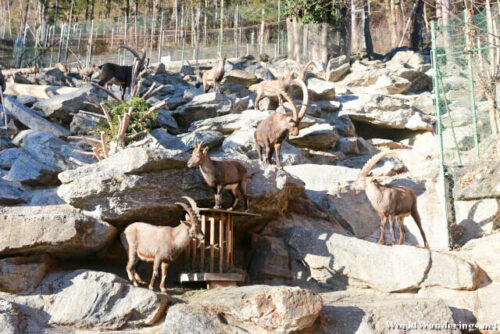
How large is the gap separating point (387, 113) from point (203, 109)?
531cm

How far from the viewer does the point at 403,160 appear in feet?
47.3

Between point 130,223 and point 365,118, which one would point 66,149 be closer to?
point 130,223

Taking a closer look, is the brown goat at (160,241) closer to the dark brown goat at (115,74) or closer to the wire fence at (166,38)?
the dark brown goat at (115,74)

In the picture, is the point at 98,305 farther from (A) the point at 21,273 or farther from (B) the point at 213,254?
(B) the point at 213,254

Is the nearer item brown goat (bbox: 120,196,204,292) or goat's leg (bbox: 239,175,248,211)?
brown goat (bbox: 120,196,204,292)

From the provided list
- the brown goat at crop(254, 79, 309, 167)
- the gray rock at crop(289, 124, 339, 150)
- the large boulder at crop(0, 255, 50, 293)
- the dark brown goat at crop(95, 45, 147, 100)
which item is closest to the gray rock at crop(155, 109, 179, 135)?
the dark brown goat at crop(95, 45, 147, 100)

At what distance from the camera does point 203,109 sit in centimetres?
1582

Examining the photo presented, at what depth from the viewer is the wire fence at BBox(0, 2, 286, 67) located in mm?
26750

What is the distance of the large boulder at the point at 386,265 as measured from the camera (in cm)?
757

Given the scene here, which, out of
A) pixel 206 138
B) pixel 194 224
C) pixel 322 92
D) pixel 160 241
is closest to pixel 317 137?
pixel 206 138

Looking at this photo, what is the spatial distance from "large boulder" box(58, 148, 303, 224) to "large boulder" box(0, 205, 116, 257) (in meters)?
0.29

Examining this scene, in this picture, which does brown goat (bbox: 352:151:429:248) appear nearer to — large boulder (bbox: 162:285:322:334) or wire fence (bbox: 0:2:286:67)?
large boulder (bbox: 162:285:322:334)

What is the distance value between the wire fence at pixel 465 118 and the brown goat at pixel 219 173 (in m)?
3.39

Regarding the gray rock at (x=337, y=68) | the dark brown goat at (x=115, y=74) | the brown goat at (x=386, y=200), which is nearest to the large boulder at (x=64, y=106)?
the dark brown goat at (x=115, y=74)
